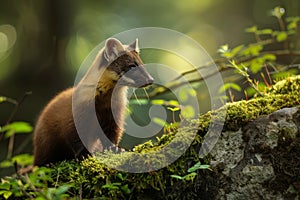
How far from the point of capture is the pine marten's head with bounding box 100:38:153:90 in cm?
491

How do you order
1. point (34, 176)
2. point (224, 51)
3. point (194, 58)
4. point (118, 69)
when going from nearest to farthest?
point (34, 176), point (224, 51), point (118, 69), point (194, 58)

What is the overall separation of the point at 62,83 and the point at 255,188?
977 centimetres

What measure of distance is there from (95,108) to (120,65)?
1.83ft

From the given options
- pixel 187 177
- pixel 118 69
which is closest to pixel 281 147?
pixel 187 177

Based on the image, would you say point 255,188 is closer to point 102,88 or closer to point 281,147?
point 281,147

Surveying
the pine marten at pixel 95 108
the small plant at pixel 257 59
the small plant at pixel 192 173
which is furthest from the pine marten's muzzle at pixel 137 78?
the small plant at pixel 192 173

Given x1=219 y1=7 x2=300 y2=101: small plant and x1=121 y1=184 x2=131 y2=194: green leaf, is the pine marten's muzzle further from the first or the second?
x1=121 y1=184 x2=131 y2=194: green leaf

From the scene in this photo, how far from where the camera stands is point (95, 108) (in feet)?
16.3

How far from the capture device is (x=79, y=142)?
4781mm

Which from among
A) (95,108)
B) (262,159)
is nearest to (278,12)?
(95,108)

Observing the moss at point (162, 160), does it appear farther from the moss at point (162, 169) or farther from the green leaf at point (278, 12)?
the green leaf at point (278, 12)

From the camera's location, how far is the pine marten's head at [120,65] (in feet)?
16.1

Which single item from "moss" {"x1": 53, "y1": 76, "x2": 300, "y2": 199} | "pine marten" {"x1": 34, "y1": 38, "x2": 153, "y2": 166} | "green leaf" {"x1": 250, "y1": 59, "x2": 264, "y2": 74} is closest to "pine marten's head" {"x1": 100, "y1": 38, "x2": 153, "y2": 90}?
"pine marten" {"x1": 34, "y1": 38, "x2": 153, "y2": 166}

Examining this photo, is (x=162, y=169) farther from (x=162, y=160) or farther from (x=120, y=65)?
(x=120, y=65)
